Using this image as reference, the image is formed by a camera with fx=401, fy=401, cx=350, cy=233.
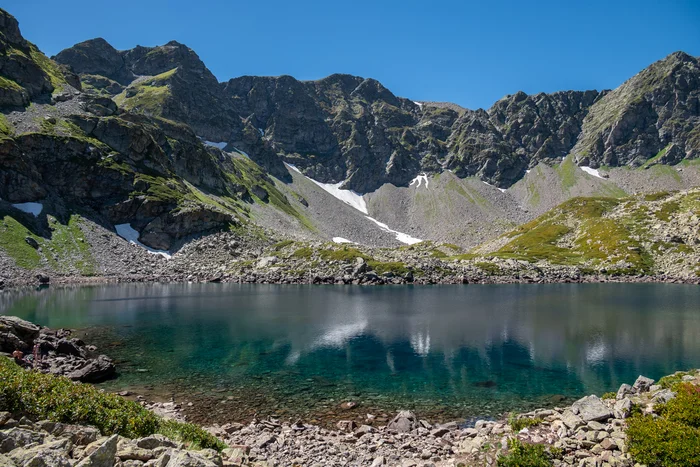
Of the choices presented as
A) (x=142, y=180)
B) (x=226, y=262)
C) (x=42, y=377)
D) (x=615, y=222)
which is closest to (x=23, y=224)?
(x=142, y=180)

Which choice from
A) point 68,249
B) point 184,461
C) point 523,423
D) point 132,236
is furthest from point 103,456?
point 132,236

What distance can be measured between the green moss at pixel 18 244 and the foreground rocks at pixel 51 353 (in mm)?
99969

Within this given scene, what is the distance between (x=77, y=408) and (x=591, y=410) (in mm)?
22662

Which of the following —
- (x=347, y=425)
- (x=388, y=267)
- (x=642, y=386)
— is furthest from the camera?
(x=388, y=267)

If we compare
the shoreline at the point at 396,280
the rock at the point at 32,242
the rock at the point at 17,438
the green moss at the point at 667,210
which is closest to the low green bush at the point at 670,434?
the rock at the point at 17,438

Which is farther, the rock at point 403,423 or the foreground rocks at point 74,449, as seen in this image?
the rock at point 403,423

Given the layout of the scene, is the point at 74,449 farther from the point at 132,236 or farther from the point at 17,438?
the point at 132,236

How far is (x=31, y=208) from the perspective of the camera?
455 feet

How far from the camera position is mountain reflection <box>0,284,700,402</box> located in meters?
36.4

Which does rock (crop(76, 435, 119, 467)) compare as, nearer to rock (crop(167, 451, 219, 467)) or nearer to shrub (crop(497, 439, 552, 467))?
rock (crop(167, 451, 219, 467))

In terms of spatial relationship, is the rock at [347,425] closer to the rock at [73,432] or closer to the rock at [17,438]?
the rock at [73,432]

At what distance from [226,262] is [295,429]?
146m

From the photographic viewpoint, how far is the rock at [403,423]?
77.1 feet

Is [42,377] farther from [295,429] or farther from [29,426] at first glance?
[295,429]
